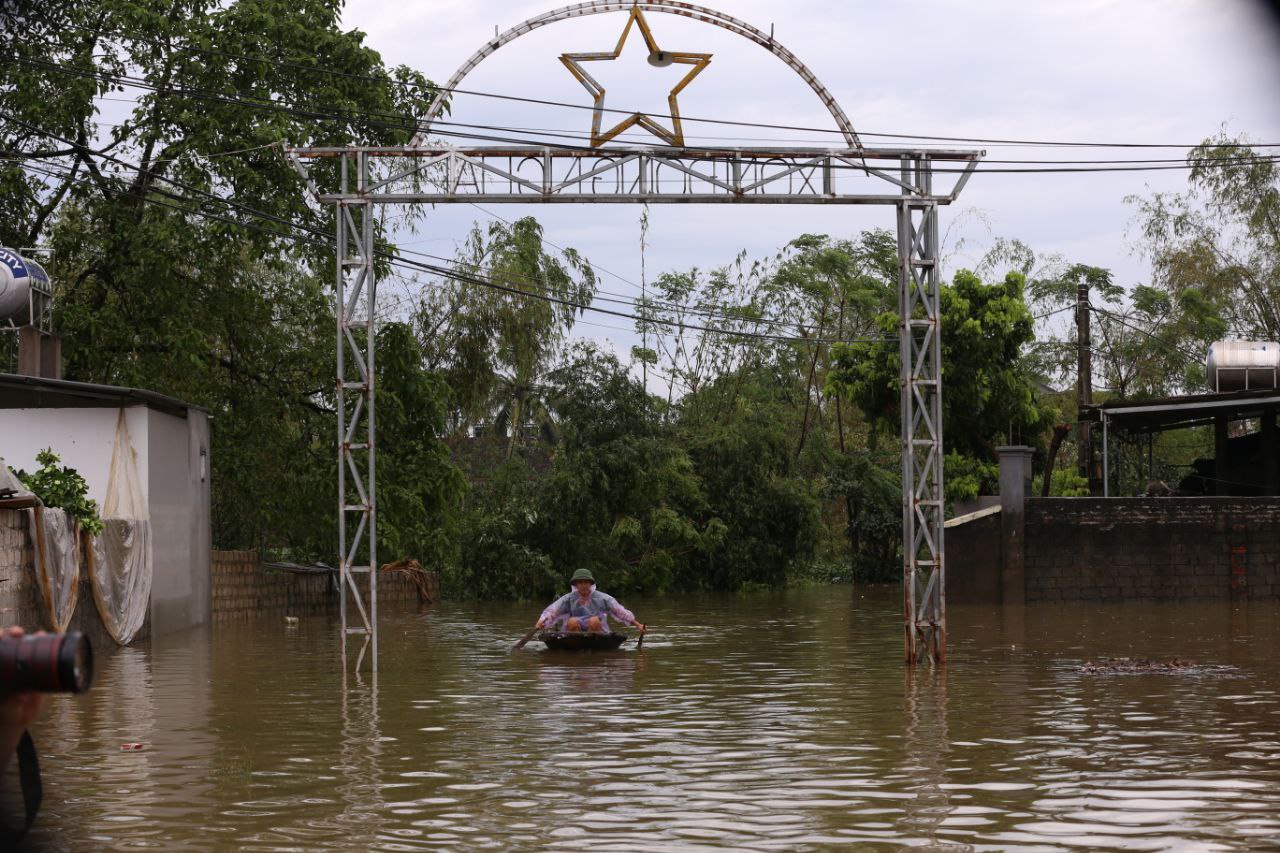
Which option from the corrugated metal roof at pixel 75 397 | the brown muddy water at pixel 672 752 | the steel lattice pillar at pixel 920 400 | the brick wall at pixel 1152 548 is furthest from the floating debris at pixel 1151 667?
the corrugated metal roof at pixel 75 397

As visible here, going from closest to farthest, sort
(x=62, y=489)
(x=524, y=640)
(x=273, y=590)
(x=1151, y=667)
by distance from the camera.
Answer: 1. (x=1151, y=667)
2. (x=524, y=640)
3. (x=62, y=489)
4. (x=273, y=590)

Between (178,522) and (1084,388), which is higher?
(1084,388)

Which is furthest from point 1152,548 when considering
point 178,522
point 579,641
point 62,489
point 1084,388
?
point 62,489

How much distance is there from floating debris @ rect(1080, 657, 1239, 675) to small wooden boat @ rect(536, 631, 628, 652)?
21.1 ft

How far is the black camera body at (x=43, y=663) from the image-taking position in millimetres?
5926

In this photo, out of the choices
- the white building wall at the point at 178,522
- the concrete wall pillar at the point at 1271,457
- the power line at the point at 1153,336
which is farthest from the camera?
the power line at the point at 1153,336

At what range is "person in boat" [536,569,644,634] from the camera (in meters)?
21.9

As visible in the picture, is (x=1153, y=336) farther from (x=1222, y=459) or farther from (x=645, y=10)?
(x=645, y=10)

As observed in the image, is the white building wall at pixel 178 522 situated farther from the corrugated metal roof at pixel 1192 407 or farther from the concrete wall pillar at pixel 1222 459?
the concrete wall pillar at pixel 1222 459

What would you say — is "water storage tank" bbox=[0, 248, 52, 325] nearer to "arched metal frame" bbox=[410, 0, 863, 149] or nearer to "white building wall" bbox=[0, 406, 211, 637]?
"white building wall" bbox=[0, 406, 211, 637]

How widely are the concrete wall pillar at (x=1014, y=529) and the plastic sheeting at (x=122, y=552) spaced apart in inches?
644

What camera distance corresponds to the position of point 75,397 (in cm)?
2444

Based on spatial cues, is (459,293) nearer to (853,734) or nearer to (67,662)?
(853,734)

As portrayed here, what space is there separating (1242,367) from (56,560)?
25.4 metres
